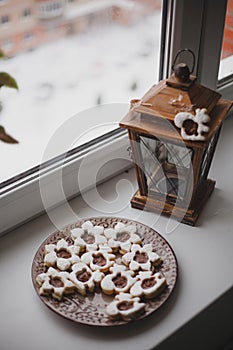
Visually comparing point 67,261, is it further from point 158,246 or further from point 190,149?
Answer: point 190,149

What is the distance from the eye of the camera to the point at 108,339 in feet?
3.08

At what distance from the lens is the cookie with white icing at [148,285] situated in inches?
38.3

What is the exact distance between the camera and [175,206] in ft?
3.77

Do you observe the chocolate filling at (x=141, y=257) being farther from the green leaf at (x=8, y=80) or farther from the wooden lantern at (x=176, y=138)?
the green leaf at (x=8, y=80)

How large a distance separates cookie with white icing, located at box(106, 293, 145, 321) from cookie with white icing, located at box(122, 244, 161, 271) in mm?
71

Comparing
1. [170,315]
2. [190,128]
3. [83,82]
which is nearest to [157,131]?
[190,128]

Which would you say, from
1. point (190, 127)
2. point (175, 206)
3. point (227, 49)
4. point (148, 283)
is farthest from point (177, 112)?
point (227, 49)

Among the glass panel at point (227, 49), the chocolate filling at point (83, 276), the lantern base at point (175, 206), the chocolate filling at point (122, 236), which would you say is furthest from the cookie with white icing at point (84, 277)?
the glass panel at point (227, 49)

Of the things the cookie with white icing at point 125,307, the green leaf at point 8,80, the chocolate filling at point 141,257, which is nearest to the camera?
the green leaf at point 8,80

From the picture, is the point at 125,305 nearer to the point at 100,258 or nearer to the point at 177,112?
the point at 100,258

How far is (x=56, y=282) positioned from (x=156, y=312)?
7.2 inches

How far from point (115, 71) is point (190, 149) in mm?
284

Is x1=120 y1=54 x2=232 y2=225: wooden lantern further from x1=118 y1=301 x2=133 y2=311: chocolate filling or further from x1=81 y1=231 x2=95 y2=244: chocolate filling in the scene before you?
x1=118 y1=301 x2=133 y2=311: chocolate filling

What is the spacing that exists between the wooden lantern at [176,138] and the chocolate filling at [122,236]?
0.35 ft
